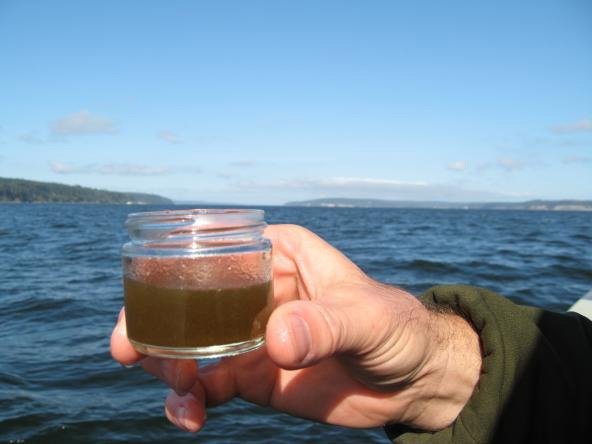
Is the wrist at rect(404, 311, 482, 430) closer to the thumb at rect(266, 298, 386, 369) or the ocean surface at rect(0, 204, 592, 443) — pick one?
the thumb at rect(266, 298, 386, 369)

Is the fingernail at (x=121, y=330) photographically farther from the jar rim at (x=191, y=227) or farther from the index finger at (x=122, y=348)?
the jar rim at (x=191, y=227)

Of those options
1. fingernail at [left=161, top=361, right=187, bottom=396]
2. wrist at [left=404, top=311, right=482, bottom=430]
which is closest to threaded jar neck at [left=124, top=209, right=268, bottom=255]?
fingernail at [left=161, top=361, right=187, bottom=396]

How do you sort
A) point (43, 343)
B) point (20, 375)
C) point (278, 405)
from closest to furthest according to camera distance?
point (278, 405), point (20, 375), point (43, 343)

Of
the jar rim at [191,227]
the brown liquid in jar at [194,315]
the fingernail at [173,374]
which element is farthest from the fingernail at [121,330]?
the jar rim at [191,227]

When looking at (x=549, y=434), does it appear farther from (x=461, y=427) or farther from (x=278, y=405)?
(x=278, y=405)

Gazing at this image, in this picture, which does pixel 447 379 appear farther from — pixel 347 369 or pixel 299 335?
pixel 299 335

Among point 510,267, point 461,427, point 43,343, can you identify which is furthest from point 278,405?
point 510,267

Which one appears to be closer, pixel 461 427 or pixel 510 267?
pixel 461 427
